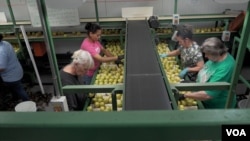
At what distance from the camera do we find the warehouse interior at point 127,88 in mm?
576

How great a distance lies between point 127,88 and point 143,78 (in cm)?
21

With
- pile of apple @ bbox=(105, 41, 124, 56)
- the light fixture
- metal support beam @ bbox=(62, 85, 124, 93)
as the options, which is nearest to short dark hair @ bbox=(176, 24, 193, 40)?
pile of apple @ bbox=(105, 41, 124, 56)

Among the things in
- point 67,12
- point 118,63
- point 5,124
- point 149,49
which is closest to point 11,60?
point 67,12

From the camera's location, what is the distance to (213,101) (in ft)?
8.30

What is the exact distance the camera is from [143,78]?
185 cm

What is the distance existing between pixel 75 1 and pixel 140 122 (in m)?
1.09

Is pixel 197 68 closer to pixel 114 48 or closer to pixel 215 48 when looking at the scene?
pixel 215 48

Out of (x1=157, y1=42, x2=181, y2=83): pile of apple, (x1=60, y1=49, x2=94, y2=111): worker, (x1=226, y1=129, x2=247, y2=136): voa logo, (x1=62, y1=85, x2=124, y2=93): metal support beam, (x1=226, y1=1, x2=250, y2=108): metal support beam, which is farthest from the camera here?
(x1=157, y1=42, x2=181, y2=83): pile of apple

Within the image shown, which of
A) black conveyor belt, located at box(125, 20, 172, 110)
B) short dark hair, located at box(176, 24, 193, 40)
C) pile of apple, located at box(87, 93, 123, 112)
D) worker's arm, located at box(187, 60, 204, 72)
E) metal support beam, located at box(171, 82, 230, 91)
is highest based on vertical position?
short dark hair, located at box(176, 24, 193, 40)

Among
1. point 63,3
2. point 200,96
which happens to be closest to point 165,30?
point 200,96

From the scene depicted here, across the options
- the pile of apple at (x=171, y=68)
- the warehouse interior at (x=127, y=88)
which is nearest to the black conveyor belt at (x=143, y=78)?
the warehouse interior at (x=127, y=88)

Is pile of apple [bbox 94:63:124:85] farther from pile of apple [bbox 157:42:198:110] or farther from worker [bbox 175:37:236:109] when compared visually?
worker [bbox 175:37:236:109]

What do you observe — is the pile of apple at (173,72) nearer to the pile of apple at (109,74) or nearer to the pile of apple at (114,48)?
the pile of apple at (109,74)

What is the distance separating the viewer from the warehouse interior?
576 mm
